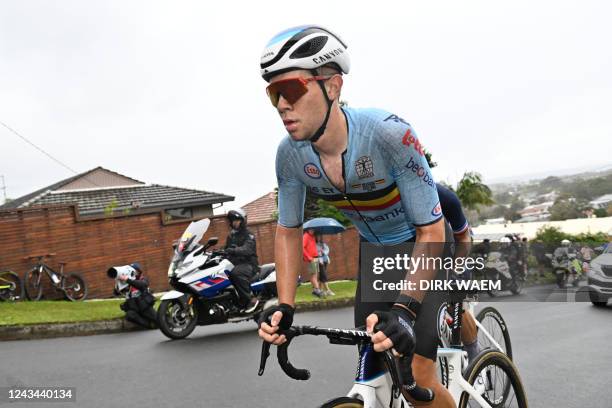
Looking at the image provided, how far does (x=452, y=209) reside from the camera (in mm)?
3695

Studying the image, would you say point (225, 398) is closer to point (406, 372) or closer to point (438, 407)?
point (438, 407)

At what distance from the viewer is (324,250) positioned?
1664 cm

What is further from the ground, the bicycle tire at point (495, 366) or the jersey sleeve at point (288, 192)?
the jersey sleeve at point (288, 192)

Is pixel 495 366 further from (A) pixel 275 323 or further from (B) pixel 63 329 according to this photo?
(B) pixel 63 329

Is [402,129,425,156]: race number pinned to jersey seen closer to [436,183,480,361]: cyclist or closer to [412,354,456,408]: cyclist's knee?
[436,183,480,361]: cyclist

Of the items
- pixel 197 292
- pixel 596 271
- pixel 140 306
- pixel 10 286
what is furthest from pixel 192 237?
pixel 596 271

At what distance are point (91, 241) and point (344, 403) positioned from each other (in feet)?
51.1

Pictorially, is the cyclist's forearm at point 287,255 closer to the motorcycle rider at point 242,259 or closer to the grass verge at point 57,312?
the motorcycle rider at point 242,259

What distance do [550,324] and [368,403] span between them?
29.6 ft

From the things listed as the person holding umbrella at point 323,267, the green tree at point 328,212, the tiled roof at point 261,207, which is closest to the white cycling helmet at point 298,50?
the person holding umbrella at point 323,267

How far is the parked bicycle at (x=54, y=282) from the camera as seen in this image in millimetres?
15008

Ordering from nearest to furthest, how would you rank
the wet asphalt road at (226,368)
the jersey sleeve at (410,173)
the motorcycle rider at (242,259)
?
the jersey sleeve at (410,173) → the wet asphalt road at (226,368) → the motorcycle rider at (242,259)

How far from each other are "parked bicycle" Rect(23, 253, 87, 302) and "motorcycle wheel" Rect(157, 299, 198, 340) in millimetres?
7105

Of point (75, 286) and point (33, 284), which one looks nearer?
point (33, 284)
